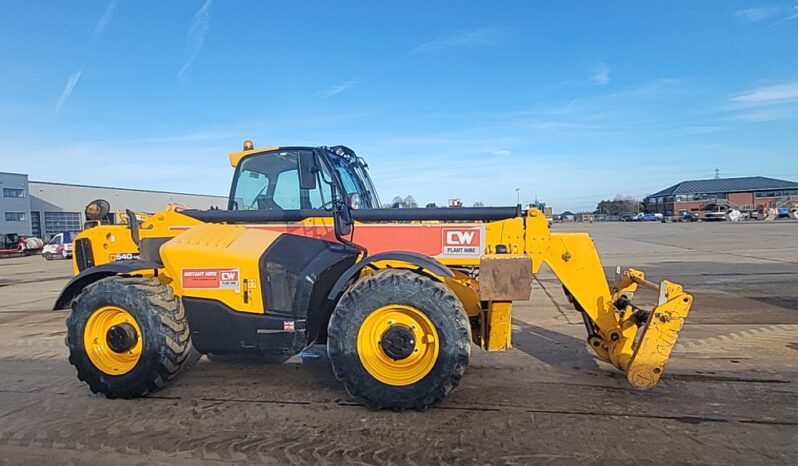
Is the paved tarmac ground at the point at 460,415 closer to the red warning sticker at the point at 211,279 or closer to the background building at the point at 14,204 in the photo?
the red warning sticker at the point at 211,279

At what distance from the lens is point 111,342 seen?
436 centimetres

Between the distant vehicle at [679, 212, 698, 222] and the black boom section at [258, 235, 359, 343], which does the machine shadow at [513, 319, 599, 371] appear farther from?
the distant vehicle at [679, 212, 698, 222]

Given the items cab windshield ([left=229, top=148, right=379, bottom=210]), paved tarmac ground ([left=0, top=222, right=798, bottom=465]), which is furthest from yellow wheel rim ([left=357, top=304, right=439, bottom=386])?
cab windshield ([left=229, top=148, right=379, bottom=210])

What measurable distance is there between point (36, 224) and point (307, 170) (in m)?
61.6

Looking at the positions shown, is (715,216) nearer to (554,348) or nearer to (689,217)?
(689,217)

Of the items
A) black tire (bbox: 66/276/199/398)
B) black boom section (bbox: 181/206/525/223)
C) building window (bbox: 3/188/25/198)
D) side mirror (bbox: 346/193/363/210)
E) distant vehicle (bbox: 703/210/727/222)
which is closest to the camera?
black tire (bbox: 66/276/199/398)

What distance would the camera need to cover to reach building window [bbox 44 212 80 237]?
5512cm

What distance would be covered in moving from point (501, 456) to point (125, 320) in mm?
3359

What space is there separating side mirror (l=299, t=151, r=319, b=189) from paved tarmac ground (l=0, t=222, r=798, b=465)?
1945 millimetres

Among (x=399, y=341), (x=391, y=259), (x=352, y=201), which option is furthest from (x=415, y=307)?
(x=352, y=201)

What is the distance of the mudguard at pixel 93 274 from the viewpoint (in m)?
4.52

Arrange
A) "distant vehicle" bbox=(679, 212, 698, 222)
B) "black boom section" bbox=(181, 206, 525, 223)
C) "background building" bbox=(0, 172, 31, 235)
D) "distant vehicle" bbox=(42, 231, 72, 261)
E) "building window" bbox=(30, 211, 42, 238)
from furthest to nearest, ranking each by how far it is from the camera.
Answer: "distant vehicle" bbox=(679, 212, 698, 222) → "building window" bbox=(30, 211, 42, 238) → "background building" bbox=(0, 172, 31, 235) → "distant vehicle" bbox=(42, 231, 72, 261) → "black boom section" bbox=(181, 206, 525, 223)

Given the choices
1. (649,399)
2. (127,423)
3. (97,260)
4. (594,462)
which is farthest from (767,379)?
(97,260)

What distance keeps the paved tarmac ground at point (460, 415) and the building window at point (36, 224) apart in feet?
188
